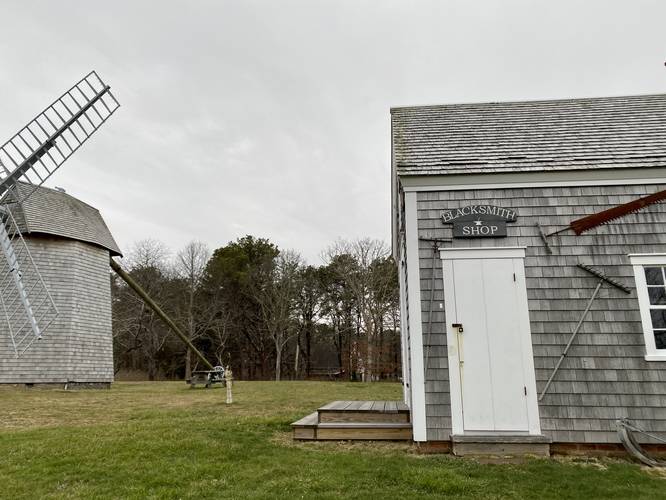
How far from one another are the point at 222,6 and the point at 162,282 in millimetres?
29283

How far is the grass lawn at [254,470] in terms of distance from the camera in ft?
13.0

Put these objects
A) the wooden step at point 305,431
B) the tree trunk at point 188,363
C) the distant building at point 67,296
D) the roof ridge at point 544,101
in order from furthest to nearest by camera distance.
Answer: the tree trunk at point 188,363
the distant building at point 67,296
the roof ridge at point 544,101
the wooden step at point 305,431

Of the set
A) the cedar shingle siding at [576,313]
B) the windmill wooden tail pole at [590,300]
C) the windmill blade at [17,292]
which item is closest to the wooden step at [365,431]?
the cedar shingle siding at [576,313]

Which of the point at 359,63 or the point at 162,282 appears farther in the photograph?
the point at 162,282

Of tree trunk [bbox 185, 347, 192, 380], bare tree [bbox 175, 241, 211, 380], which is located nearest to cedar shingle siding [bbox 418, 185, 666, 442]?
tree trunk [bbox 185, 347, 192, 380]

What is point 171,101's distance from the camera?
14.7 m

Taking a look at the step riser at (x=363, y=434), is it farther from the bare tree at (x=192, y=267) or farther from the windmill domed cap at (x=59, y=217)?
the bare tree at (x=192, y=267)

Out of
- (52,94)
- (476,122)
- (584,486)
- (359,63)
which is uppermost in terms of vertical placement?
(52,94)

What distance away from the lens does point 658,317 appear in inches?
228

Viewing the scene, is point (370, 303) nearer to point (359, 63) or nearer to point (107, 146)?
point (107, 146)

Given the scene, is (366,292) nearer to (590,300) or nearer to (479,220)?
(479,220)

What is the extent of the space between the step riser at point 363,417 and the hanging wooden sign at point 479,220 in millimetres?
2941

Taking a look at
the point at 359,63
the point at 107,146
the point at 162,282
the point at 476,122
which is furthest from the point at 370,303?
the point at 476,122

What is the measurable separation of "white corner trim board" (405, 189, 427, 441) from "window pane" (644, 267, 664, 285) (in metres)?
3.21
